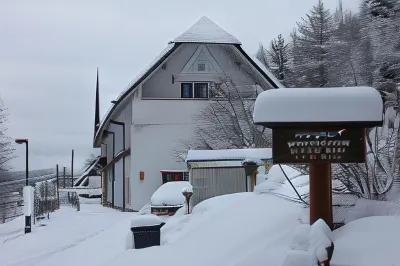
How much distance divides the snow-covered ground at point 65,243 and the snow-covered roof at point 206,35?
9.22 metres

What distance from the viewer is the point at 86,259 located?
12.4 metres

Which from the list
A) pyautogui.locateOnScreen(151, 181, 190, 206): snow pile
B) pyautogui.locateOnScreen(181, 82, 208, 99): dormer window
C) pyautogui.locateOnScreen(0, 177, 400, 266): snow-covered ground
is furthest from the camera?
pyautogui.locateOnScreen(181, 82, 208, 99): dormer window

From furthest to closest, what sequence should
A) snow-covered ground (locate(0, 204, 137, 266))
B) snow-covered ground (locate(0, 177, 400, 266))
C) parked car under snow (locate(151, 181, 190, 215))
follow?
parked car under snow (locate(151, 181, 190, 215)) → snow-covered ground (locate(0, 204, 137, 266)) → snow-covered ground (locate(0, 177, 400, 266))

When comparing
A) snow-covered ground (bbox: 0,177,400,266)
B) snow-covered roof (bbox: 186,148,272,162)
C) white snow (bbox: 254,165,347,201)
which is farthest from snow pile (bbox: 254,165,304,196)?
snow-covered roof (bbox: 186,148,272,162)

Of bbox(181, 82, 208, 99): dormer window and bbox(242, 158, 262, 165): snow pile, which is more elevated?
bbox(181, 82, 208, 99): dormer window

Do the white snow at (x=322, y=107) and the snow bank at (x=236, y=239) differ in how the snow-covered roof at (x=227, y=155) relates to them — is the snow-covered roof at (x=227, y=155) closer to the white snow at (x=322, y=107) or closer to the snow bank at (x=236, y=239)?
Result: the snow bank at (x=236, y=239)

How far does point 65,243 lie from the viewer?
16266 millimetres

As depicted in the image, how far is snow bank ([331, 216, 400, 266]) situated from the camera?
19.8ft

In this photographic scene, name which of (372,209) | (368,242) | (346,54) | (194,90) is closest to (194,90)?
(194,90)

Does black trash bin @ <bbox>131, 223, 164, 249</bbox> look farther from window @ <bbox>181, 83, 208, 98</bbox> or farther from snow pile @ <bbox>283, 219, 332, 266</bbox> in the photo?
window @ <bbox>181, 83, 208, 98</bbox>

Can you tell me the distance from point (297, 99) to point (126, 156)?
21.6 meters

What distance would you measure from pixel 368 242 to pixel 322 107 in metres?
1.88

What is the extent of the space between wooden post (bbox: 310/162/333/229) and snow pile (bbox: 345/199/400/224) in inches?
18.7

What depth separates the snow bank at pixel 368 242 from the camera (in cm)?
604
